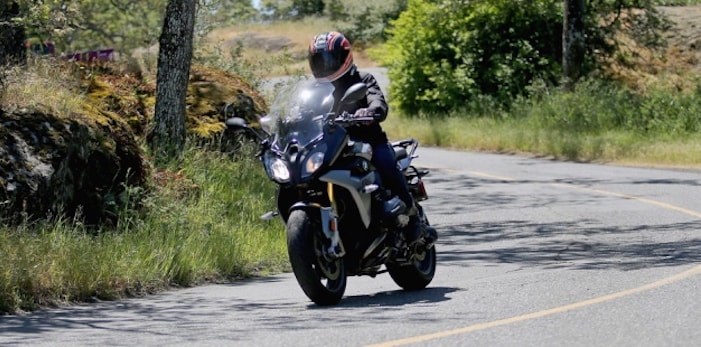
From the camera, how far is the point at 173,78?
17.1 meters

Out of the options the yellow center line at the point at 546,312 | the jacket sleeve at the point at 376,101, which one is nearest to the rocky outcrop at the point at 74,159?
the jacket sleeve at the point at 376,101

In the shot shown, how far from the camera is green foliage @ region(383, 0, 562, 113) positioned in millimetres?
37125

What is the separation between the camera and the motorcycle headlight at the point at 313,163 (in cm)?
1020

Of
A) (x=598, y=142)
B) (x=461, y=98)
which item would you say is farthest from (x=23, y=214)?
(x=461, y=98)

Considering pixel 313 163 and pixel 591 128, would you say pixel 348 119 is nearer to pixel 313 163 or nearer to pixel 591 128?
pixel 313 163

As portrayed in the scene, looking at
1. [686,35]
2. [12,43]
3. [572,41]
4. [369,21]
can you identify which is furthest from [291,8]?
[12,43]

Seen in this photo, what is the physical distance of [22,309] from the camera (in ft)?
34.8

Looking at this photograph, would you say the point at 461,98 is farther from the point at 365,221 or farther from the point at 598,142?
the point at 365,221

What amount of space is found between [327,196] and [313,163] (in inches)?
12.6

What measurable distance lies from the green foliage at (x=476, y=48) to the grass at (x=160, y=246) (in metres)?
20.8

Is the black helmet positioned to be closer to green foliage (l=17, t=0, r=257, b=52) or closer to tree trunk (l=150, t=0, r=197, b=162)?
tree trunk (l=150, t=0, r=197, b=162)

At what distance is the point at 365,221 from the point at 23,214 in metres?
3.00

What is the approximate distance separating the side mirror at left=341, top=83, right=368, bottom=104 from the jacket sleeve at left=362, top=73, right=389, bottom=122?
1.14 feet

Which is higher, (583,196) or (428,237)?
(428,237)
